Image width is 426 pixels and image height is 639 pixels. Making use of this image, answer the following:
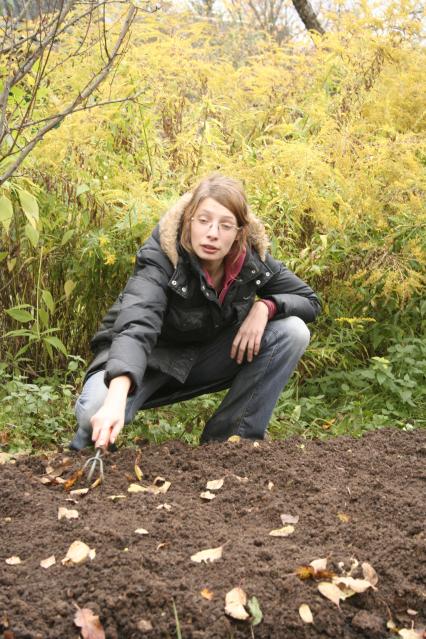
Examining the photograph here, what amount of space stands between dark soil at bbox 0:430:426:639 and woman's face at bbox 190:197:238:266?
0.76 meters

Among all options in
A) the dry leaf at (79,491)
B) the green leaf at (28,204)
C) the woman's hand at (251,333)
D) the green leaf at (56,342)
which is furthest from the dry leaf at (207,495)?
the green leaf at (56,342)

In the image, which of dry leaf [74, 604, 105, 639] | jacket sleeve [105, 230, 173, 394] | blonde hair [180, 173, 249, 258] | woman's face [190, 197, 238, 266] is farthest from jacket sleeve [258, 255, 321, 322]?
dry leaf [74, 604, 105, 639]

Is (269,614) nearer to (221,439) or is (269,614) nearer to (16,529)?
(16,529)

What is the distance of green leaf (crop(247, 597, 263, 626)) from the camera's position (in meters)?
2.05

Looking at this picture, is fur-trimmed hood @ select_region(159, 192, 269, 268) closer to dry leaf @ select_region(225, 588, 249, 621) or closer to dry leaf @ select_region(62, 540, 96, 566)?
dry leaf @ select_region(62, 540, 96, 566)

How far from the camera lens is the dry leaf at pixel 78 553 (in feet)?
7.36

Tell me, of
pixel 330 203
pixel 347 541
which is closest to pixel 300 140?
pixel 330 203

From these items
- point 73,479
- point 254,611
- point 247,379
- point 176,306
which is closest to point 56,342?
point 176,306

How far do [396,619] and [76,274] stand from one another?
246 cm

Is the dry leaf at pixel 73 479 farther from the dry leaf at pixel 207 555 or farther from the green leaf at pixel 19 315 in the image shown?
the green leaf at pixel 19 315

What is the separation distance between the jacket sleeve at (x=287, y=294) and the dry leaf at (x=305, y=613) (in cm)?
172

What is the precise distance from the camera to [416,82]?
5.34 meters

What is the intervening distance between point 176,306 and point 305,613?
154 centimetres

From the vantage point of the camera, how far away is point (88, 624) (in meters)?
1.97
